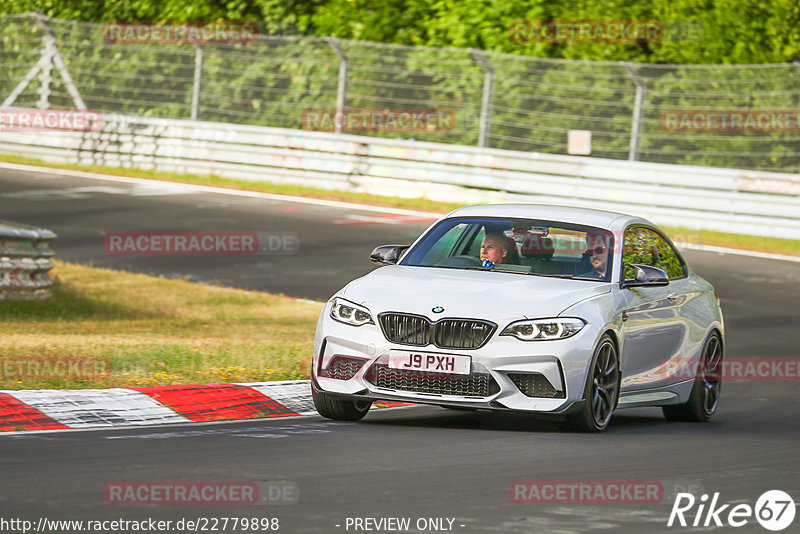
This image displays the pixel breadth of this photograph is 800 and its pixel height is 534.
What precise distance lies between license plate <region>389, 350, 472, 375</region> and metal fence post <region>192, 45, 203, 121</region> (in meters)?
19.4

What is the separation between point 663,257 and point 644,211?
1215cm

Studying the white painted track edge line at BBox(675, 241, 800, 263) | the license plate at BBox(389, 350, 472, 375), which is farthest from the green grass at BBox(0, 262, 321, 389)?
the white painted track edge line at BBox(675, 241, 800, 263)

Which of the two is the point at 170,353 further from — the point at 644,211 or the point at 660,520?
the point at 644,211

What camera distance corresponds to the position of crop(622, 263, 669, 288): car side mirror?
9.59 m

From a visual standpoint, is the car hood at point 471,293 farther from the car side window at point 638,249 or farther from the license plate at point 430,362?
the car side window at point 638,249

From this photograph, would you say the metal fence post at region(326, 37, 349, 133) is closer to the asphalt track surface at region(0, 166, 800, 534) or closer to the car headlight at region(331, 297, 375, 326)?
the asphalt track surface at region(0, 166, 800, 534)

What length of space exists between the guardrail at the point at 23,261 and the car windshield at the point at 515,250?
5.45 meters

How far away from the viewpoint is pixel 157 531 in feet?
19.2

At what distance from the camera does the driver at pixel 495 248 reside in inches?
383

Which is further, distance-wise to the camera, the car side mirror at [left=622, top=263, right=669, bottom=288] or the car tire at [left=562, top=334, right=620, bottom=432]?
the car side mirror at [left=622, top=263, right=669, bottom=288]

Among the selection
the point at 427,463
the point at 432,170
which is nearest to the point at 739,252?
the point at 432,170

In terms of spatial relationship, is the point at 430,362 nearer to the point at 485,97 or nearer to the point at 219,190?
the point at 485,97

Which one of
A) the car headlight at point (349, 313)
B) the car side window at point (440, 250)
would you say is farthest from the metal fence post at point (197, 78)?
the car headlight at point (349, 313)

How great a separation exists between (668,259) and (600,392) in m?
2.06
